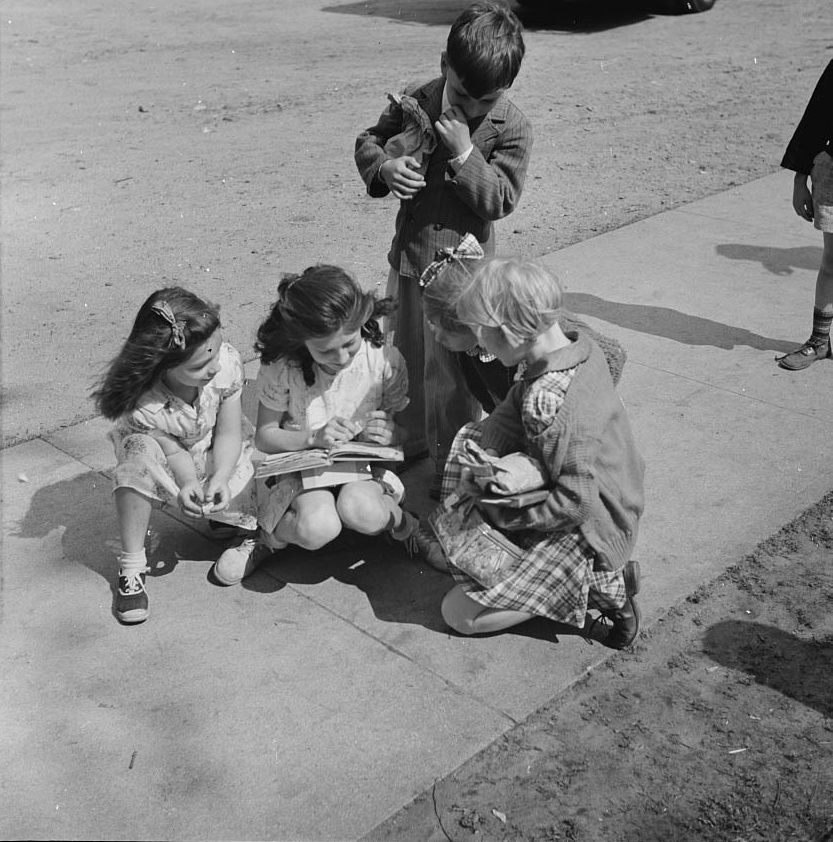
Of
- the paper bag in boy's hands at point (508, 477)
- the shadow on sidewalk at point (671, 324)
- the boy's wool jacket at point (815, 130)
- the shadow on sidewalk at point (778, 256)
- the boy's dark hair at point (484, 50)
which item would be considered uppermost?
the boy's dark hair at point (484, 50)

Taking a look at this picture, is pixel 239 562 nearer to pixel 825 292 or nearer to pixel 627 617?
pixel 627 617

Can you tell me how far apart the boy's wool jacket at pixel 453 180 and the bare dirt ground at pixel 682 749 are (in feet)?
4.76

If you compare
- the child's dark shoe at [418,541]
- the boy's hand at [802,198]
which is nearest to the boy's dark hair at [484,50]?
the child's dark shoe at [418,541]

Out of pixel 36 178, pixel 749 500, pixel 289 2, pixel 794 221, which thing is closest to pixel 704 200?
pixel 794 221

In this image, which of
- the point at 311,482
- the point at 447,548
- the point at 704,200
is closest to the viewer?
the point at 447,548

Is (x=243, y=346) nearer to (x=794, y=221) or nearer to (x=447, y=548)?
(x=447, y=548)

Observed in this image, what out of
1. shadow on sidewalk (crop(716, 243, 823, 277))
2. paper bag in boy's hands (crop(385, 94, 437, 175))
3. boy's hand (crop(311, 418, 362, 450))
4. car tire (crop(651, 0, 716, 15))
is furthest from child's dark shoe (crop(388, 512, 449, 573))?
car tire (crop(651, 0, 716, 15))

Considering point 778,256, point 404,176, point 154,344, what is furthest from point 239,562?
point 778,256

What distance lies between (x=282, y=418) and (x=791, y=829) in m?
1.95

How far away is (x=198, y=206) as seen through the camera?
755cm

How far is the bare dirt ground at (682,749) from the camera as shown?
265 centimetres

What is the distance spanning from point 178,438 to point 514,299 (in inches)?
48.3

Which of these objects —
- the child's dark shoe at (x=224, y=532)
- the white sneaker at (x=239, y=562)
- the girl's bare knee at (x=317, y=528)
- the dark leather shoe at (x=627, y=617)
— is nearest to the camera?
the dark leather shoe at (x=627, y=617)

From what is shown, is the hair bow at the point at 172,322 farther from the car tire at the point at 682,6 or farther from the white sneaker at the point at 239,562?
the car tire at the point at 682,6
